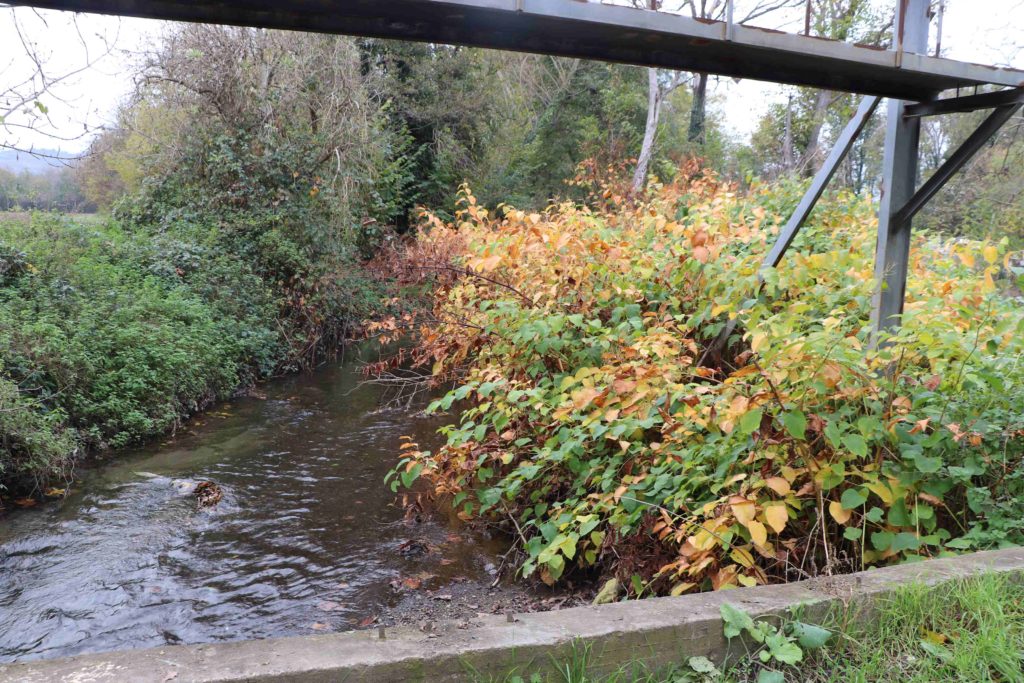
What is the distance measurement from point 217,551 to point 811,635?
454 cm

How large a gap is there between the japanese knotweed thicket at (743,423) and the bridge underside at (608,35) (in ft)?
3.44

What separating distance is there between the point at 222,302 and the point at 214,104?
4891 mm

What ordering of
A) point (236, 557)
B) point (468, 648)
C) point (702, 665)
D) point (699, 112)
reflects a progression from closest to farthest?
point (468, 648) → point (702, 665) → point (236, 557) → point (699, 112)

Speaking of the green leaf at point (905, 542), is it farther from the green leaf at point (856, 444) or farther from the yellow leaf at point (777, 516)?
the yellow leaf at point (777, 516)

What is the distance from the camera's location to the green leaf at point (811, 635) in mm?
2375

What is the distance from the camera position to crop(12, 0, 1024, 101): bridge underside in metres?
2.98

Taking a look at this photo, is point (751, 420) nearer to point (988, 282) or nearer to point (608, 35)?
point (988, 282)

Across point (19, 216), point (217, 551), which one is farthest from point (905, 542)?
point (19, 216)

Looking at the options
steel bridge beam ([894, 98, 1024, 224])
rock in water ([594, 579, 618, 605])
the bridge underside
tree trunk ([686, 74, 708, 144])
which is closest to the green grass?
rock in water ([594, 579, 618, 605])

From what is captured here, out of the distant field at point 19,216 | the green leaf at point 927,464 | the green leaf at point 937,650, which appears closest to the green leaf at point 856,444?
the green leaf at point 927,464

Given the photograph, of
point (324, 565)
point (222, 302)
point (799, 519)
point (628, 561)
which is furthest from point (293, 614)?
point (222, 302)

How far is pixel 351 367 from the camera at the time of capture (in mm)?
13352

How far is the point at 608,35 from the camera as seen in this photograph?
342 centimetres

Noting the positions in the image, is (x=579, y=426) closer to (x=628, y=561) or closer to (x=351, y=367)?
(x=628, y=561)
